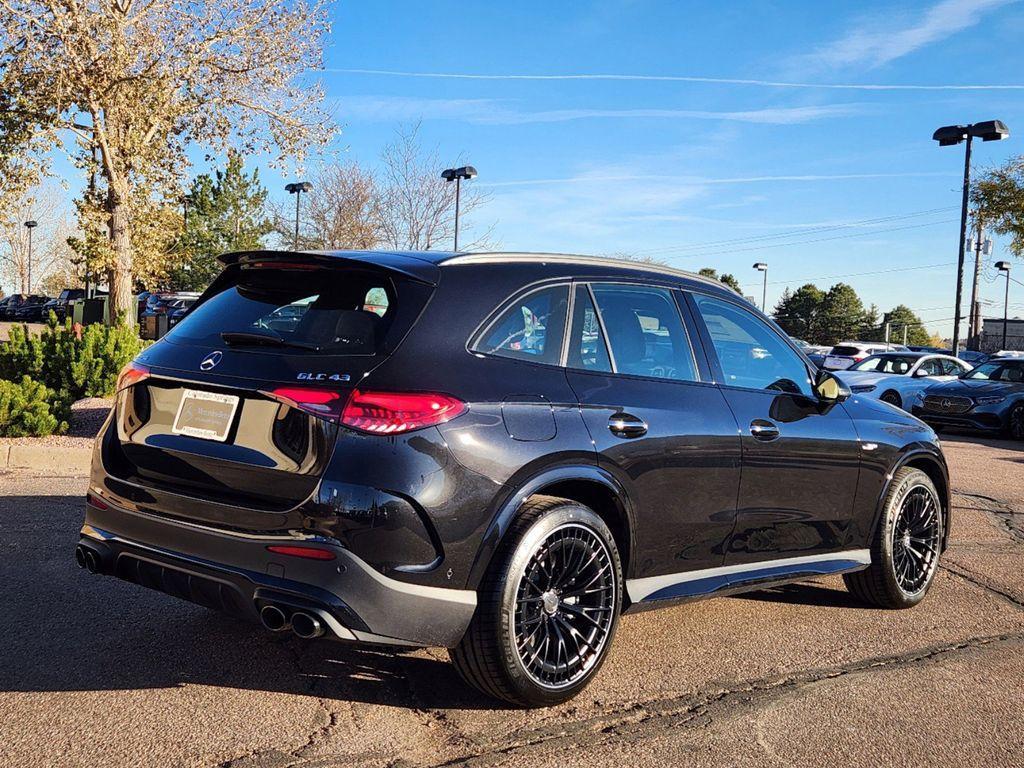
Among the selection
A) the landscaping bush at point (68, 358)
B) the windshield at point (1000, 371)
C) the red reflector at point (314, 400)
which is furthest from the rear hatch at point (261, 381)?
the windshield at point (1000, 371)

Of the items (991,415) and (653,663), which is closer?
(653,663)

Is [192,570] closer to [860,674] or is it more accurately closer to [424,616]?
[424,616]

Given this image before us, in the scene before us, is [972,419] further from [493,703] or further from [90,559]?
[90,559]

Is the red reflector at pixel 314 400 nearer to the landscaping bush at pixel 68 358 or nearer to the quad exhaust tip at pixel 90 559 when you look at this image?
the quad exhaust tip at pixel 90 559

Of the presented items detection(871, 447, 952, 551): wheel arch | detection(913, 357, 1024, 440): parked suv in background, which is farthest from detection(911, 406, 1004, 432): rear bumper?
detection(871, 447, 952, 551): wheel arch

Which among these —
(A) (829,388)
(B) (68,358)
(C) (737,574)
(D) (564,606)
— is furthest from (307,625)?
(B) (68,358)

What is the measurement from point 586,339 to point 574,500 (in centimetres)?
69

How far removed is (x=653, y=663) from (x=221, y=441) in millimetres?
2121

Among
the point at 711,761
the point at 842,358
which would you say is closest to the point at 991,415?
the point at 842,358

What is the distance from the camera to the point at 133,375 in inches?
163

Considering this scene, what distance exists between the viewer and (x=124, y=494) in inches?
158

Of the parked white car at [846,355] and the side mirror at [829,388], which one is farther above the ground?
the parked white car at [846,355]

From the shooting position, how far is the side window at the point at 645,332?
14.5ft

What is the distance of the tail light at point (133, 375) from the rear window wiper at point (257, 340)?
1.23 ft
